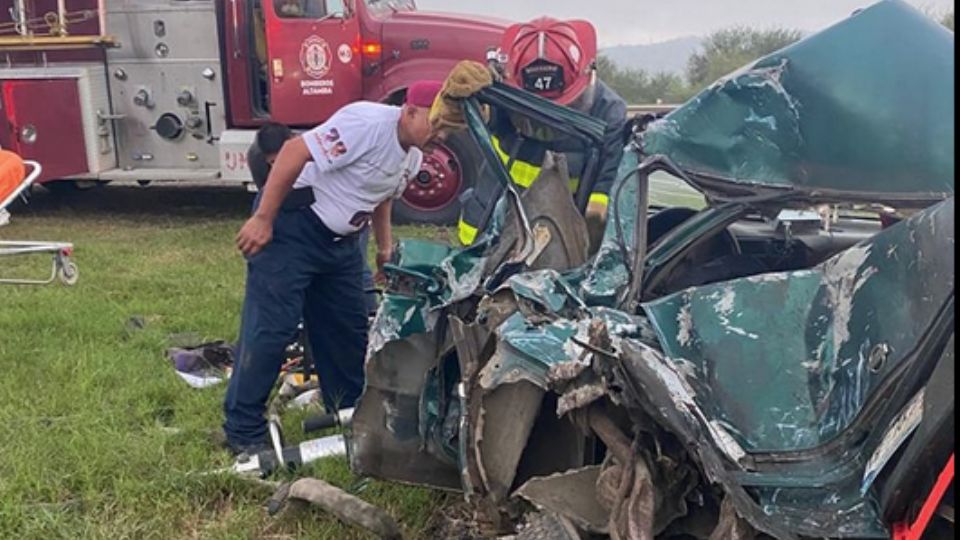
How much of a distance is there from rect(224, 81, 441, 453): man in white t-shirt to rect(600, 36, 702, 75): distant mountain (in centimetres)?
1843

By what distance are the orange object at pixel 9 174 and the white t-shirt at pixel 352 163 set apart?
8.98 ft

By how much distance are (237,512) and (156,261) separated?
14.0 ft

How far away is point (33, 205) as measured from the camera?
396 inches

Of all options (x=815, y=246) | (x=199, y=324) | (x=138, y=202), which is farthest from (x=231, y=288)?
(x=138, y=202)

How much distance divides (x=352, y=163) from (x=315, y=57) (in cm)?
500

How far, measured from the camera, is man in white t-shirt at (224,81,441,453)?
3.38m

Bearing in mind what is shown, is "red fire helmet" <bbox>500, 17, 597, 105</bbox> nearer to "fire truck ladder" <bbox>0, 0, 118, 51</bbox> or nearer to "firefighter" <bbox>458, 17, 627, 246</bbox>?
"firefighter" <bbox>458, 17, 627, 246</bbox>

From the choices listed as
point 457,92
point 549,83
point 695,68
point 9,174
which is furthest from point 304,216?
point 695,68

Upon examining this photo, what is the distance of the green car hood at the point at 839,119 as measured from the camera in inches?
96.0

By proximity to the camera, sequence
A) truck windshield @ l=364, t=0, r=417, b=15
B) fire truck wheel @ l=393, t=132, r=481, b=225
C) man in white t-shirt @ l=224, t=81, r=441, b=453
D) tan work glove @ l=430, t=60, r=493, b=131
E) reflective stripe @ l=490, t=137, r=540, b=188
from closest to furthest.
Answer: tan work glove @ l=430, t=60, r=493, b=131 < reflective stripe @ l=490, t=137, r=540, b=188 < man in white t-shirt @ l=224, t=81, r=441, b=453 < fire truck wheel @ l=393, t=132, r=481, b=225 < truck windshield @ l=364, t=0, r=417, b=15

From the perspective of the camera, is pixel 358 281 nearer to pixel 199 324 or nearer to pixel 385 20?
pixel 199 324

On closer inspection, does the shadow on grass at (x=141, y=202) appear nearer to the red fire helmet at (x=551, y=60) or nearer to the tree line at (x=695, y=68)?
the red fire helmet at (x=551, y=60)

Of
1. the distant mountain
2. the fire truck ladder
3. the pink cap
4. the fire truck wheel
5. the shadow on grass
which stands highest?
the pink cap

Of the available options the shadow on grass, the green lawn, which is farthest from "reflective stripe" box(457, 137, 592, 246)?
the shadow on grass
